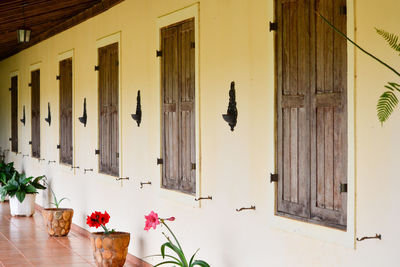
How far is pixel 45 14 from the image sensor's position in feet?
30.2

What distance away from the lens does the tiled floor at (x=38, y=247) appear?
734 centimetres

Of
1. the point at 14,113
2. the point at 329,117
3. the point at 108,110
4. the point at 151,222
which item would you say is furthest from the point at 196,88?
the point at 14,113

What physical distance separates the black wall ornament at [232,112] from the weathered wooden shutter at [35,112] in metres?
7.78

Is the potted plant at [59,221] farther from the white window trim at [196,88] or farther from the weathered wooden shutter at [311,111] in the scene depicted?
the weathered wooden shutter at [311,111]

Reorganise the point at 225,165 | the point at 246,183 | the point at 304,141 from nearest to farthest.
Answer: the point at 304,141, the point at 246,183, the point at 225,165

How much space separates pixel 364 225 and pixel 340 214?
244mm

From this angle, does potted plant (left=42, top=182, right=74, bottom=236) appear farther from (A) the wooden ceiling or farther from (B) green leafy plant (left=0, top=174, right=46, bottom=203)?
(A) the wooden ceiling

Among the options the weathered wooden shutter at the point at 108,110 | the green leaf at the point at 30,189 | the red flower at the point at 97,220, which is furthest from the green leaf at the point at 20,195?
the red flower at the point at 97,220

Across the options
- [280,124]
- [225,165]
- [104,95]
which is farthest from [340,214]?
[104,95]

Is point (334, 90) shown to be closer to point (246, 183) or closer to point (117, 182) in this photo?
point (246, 183)

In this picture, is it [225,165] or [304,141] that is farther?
[225,165]

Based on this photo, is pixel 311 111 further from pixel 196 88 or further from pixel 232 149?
pixel 196 88

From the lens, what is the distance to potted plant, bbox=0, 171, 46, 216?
10820 millimetres

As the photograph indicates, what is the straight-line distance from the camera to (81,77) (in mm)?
9320
